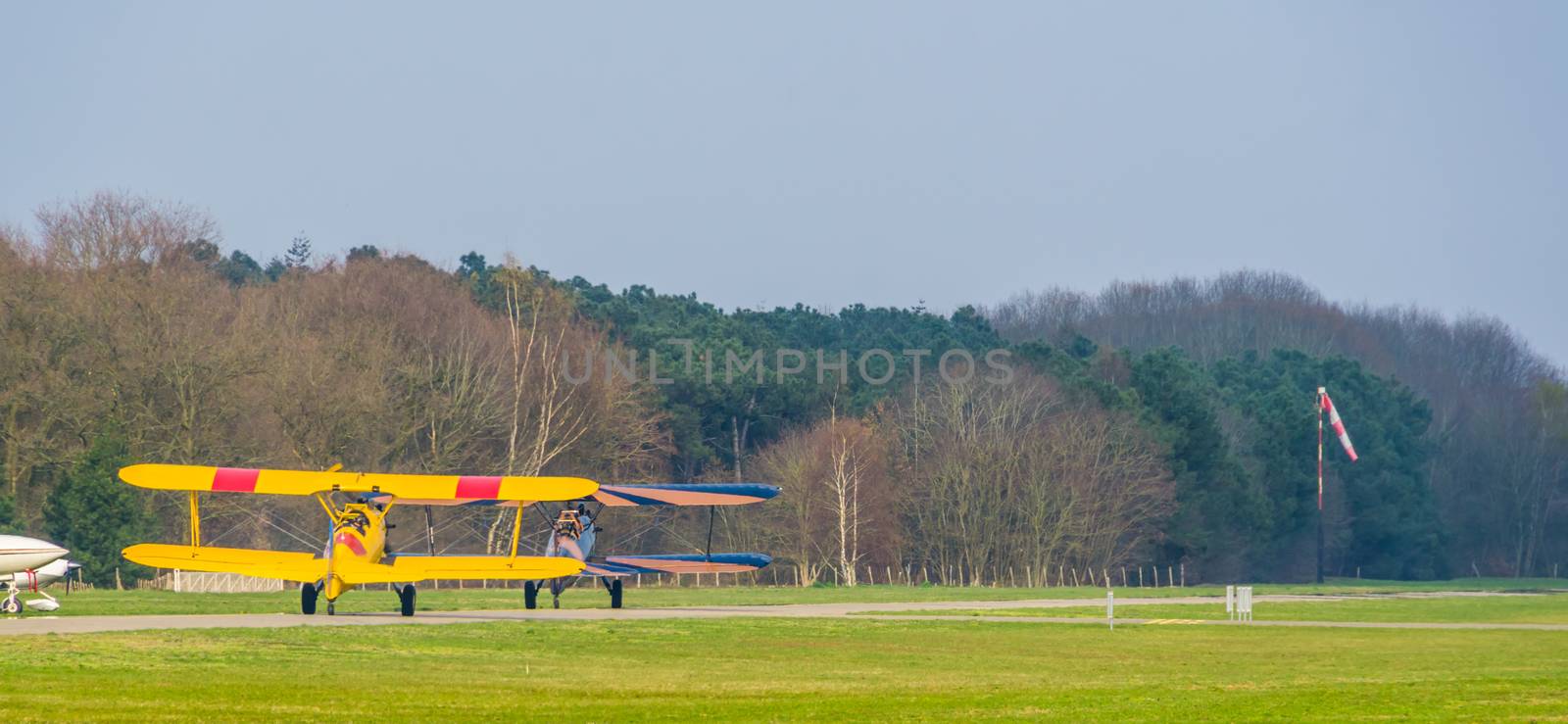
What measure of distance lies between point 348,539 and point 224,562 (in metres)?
2.18

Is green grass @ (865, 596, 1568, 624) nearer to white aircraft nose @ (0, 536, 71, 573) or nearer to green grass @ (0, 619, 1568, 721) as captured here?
green grass @ (0, 619, 1568, 721)

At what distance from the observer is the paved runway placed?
27.5 metres


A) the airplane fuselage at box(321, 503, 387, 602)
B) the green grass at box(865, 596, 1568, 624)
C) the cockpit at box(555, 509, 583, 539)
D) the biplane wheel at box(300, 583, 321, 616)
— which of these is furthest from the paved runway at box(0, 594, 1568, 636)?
the cockpit at box(555, 509, 583, 539)

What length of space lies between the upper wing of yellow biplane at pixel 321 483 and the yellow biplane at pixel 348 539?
0.05ft

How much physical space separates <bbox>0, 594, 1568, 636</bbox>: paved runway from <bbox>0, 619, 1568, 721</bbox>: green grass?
1.72 metres

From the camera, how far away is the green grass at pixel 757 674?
17.3m

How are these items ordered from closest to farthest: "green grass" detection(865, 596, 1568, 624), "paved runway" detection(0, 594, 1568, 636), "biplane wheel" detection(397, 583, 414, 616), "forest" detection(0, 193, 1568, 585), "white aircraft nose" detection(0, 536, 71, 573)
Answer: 1. "paved runway" detection(0, 594, 1568, 636)
2. "white aircraft nose" detection(0, 536, 71, 573)
3. "biplane wheel" detection(397, 583, 414, 616)
4. "green grass" detection(865, 596, 1568, 624)
5. "forest" detection(0, 193, 1568, 585)

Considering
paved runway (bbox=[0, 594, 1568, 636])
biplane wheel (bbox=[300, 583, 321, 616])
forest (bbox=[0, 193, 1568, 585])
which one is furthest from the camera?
forest (bbox=[0, 193, 1568, 585])

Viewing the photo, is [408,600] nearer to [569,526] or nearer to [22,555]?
[569,526]

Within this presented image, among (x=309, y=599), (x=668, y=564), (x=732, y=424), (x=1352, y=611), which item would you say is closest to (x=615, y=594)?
(x=668, y=564)

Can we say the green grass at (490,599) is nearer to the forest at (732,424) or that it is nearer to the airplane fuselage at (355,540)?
the airplane fuselage at (355,540)

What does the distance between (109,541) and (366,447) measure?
1300 cm

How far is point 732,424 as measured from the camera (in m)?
85.9

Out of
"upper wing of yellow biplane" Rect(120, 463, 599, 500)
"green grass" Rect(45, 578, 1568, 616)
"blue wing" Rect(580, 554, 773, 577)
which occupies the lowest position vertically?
"green grass" Rect(45, 578, 1568, 616)
